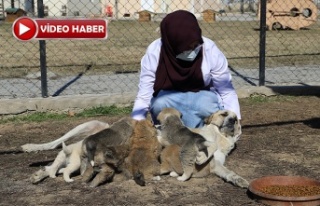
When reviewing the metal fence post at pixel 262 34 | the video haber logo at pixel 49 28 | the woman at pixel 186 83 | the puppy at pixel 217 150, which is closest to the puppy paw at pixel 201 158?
the puppy at pixel 217 150

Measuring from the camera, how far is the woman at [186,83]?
5.17m

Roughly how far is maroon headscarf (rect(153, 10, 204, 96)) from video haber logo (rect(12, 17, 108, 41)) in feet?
7.87

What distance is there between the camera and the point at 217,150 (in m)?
4.95

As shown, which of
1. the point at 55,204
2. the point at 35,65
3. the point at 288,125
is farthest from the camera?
the point at 35,65

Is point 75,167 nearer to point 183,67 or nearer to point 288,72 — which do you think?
point 183,67

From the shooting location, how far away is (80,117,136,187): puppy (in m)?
4.54

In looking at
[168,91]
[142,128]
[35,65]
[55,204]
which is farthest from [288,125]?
[35,65]

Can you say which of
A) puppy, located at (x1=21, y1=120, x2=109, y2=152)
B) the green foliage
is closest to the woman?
puppy, located at (x1=21, y1=120, x2=109, y2=152)

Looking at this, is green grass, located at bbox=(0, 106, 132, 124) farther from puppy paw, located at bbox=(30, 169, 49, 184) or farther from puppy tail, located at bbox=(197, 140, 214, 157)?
puppy tail, located at bbox=(197, 140, 214, 157)

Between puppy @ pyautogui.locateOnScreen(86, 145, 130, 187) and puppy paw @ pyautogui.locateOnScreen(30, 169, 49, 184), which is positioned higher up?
puppy @ pyautogui.locateOnScreen(86, 145, 130, 187)

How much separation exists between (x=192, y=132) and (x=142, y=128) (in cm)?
39

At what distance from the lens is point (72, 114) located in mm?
7551

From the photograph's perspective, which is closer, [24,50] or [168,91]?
[168,91]

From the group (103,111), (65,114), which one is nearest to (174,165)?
(103,111)
